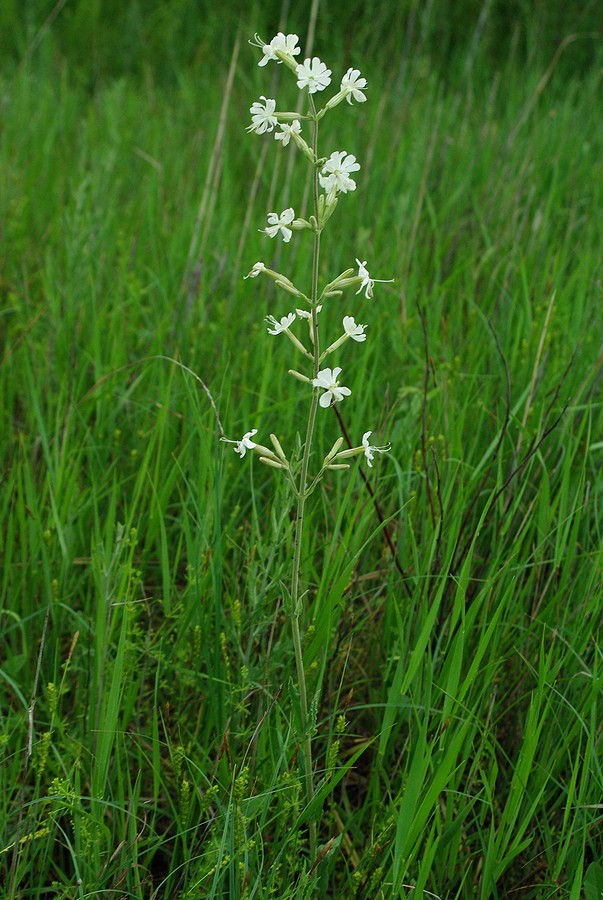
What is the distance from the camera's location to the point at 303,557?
68.5 inches

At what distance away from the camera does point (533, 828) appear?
1458 millimetres

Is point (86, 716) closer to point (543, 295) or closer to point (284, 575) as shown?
point (284, 575)

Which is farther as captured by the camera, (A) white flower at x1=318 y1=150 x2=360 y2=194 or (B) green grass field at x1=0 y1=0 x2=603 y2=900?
(B) green grass field at x1=0 y1=0 x2=603 y2=900

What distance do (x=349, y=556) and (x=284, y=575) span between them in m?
0.15

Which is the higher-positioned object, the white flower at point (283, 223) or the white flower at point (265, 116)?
the white flower at point (265, 116)

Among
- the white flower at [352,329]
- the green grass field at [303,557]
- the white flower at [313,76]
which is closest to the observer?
the white flower at [313,76]

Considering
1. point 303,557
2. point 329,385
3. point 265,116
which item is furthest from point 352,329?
point 303,557

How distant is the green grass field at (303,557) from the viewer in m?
1.34

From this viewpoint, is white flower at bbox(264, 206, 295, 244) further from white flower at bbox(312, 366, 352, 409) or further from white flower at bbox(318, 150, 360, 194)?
white flower at bbox(312, 366, 352, 409)

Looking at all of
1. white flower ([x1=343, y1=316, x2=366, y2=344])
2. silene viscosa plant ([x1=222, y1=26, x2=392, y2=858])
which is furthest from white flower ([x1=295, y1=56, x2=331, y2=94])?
white flower ([x1=343, y1=316, x2=366, y2=344])

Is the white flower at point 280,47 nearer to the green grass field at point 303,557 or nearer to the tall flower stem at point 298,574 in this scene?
the tall flower stem at point 298,574

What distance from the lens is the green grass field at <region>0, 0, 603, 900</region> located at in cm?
134

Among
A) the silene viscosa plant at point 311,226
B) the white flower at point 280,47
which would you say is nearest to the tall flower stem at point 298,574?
the silene viscosa plant at point 311,226

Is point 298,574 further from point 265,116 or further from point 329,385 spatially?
point 265,116
